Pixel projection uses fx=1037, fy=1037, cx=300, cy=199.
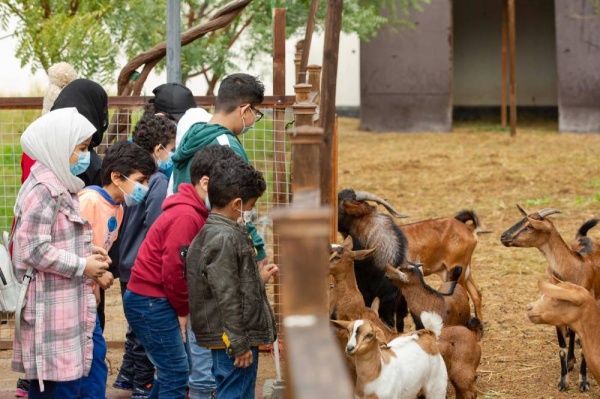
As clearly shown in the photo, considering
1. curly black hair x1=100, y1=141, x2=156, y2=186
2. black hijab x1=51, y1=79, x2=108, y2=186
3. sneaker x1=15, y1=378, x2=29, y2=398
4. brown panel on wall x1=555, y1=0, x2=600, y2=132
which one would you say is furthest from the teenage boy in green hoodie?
brown panel on wall x1=555, y1=0, x2=600, y2=132

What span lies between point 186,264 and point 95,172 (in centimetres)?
164

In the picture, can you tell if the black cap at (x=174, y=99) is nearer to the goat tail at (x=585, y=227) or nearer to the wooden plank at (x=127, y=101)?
the wooden plank at (x=127, y=101)

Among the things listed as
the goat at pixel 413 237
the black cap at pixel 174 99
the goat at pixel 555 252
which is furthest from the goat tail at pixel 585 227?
the black cap at pixel 174 99

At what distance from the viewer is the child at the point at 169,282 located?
4602 mm

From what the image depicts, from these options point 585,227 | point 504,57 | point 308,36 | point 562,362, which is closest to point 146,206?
point 308,36

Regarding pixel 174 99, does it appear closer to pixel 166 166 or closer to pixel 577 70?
pixel 166 166

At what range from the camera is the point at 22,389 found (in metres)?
5.93

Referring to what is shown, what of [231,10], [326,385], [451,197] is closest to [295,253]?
[326,385]

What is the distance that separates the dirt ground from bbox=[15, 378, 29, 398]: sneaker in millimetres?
234

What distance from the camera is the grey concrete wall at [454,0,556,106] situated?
22.3 m

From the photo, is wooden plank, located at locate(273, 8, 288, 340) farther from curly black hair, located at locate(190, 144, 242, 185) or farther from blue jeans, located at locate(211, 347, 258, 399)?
blue jeans, located at locate(211, 347, 258, 399)

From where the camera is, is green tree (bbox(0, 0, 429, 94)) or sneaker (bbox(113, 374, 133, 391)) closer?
sneaker (bbox(113, 374, 133, 391))

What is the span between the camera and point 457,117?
73.4 feet

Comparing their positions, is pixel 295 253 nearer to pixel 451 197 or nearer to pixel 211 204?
pixel 211 204
